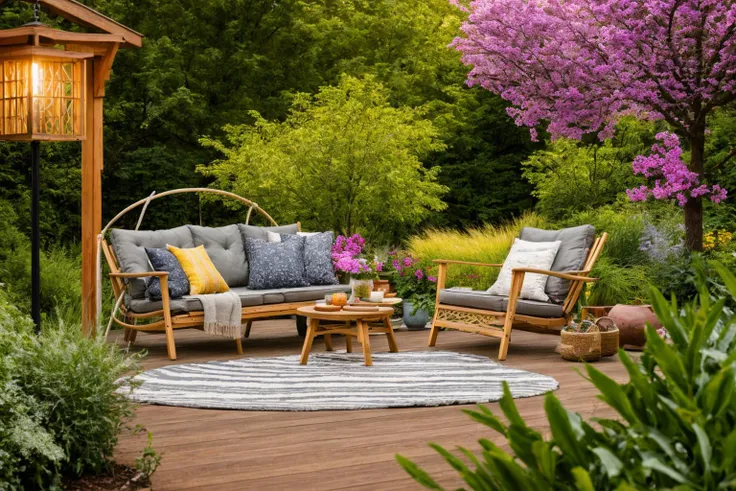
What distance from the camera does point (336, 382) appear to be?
532 centimetres

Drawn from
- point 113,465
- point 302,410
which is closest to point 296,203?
point 302,410

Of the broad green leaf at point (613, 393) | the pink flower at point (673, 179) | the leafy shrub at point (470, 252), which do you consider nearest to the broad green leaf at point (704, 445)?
the broad green leaf at point (613, 393)

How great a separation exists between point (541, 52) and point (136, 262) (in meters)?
3.47

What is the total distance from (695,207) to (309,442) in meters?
4.65

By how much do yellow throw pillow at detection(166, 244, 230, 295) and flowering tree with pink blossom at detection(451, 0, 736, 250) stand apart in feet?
8.75

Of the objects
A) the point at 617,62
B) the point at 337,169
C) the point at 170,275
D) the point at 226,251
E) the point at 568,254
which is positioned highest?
the point at 617,62

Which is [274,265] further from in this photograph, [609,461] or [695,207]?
[609,461]

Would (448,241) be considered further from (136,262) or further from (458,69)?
(458,69)

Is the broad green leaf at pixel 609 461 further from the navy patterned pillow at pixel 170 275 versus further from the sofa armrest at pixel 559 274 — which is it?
the navy patterned pillow at pixel 170 275

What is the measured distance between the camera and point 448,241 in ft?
29.5

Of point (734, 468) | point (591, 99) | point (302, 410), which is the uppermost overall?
point (591, 99)

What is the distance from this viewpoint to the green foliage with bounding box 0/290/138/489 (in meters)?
2.82

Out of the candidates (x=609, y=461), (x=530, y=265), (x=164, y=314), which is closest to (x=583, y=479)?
(x=609, y=461)

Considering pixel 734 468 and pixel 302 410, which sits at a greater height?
pixel 734 468
